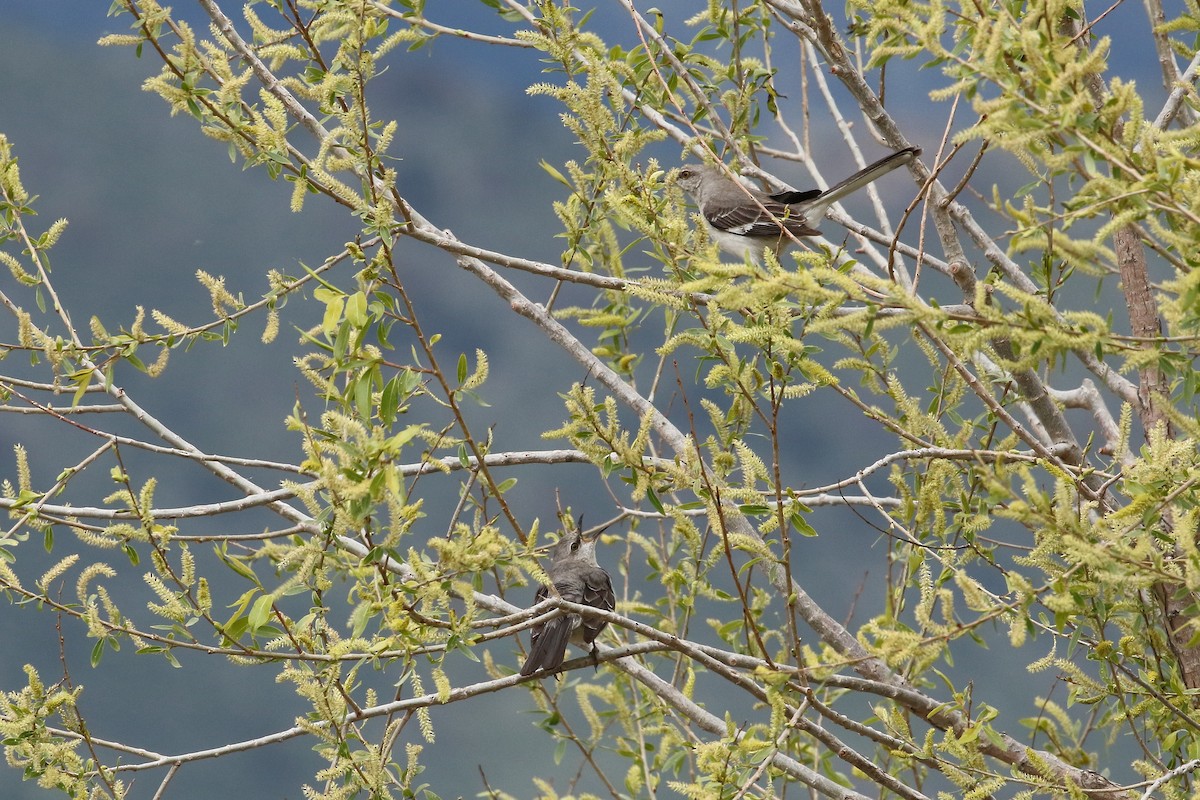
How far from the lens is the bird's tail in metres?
3.98

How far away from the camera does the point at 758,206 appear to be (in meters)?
4.32

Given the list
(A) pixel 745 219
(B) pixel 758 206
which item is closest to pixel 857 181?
(B) pixel 758 206

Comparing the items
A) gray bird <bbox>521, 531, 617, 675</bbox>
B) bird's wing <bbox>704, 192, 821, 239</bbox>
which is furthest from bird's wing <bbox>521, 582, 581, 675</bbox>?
bird's wing <bbox>704, 192, 821, 239</bbox>

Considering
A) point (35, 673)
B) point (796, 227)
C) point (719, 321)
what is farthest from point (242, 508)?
point (796, 227)

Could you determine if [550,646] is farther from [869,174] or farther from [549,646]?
[869,174]

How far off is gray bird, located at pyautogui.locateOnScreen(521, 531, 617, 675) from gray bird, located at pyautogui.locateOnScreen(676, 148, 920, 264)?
1.47m

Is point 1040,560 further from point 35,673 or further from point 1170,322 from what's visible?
point 35,673

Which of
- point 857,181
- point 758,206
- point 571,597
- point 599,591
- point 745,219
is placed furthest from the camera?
point 745,219

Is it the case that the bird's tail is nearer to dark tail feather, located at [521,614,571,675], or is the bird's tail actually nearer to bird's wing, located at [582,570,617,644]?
bird's wing, located at [582,570,617,644]

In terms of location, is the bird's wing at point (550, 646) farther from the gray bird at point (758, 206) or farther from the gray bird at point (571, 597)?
the gray bird at point (758, 206)

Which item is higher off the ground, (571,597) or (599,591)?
(599,591)

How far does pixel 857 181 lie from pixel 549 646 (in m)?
2.20

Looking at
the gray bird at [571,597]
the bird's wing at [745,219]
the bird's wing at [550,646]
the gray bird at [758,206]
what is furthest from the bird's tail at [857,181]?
the bird's wing at [550,646]

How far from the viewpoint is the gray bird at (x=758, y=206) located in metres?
4.41
